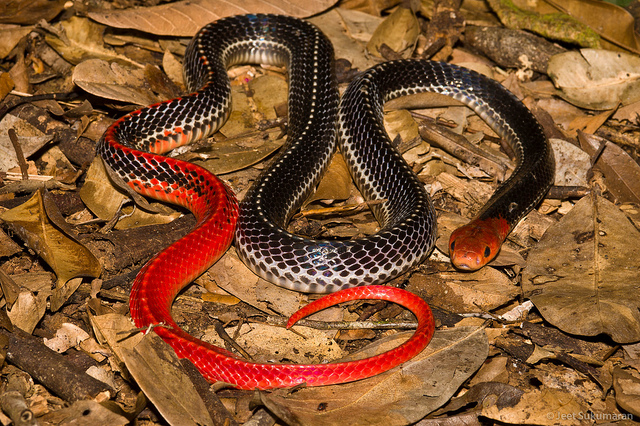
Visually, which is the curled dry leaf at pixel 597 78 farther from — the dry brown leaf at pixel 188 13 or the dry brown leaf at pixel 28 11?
the dry brown leaf at pixel 28 11

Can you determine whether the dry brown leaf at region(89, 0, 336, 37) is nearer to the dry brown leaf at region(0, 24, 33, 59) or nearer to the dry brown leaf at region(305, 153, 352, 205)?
the dry brown leaf at region(0, 24, 33, 59)

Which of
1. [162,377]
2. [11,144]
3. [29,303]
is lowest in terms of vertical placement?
[162,377]

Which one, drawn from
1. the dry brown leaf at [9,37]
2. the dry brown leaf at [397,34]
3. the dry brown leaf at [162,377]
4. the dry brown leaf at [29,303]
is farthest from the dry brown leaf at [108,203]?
the dry brown leaf at [397,34]

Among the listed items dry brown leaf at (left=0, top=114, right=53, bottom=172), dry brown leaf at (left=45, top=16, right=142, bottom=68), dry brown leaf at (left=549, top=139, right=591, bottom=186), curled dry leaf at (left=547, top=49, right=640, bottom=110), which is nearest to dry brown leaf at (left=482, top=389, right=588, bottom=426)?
dry brown leaf at (left=549, top=139, right=591, bottom=186)

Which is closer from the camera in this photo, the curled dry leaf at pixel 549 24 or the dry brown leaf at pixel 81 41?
the dry brown leaf at pixel 81 41

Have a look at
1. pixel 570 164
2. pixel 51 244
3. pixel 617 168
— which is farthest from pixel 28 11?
pixel 617 168

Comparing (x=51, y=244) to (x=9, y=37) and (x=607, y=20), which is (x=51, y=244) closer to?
(x=9, y=37)

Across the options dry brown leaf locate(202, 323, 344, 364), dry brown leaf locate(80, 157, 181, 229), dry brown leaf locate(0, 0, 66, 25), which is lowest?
dry brown leaf locate(202, 323, 344, 364)
